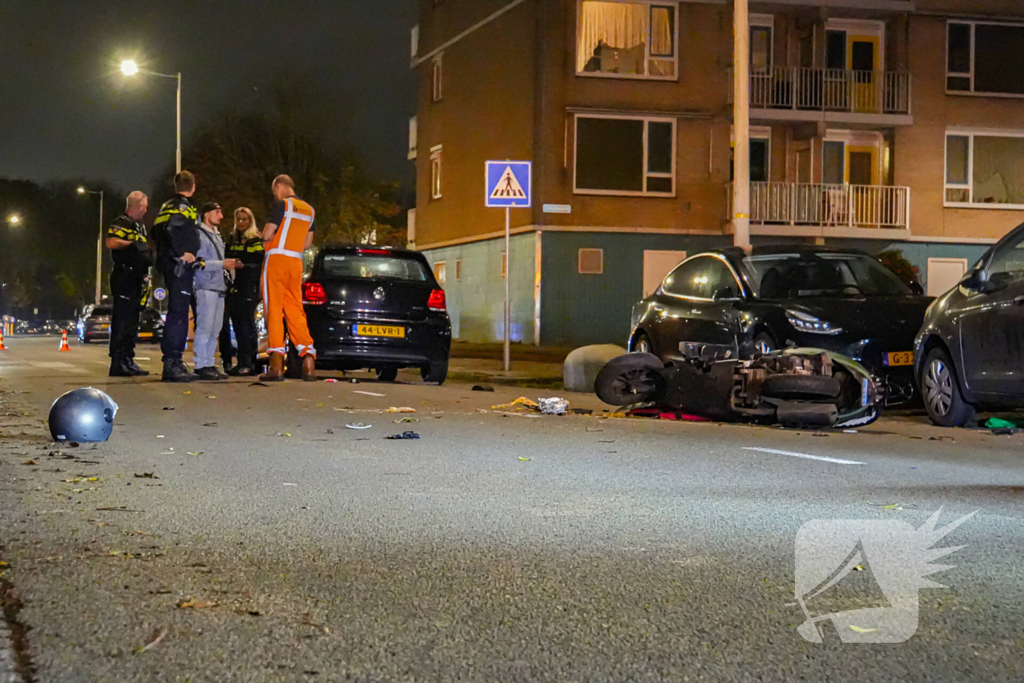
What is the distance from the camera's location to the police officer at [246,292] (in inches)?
673

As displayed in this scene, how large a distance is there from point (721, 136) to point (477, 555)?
2964 cm

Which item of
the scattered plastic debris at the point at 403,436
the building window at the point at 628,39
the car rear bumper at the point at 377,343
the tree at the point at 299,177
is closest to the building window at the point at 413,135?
the tree at the point at 299,177

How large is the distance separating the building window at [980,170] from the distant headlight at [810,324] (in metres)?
25.0

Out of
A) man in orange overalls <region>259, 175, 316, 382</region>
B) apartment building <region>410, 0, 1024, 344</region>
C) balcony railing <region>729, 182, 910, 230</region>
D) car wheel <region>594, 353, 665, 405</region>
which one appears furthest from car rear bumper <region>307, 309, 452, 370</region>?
balcony railing <region>729, 182, 910, 230</region>

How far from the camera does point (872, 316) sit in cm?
1219

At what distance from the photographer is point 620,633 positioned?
12.9 feet

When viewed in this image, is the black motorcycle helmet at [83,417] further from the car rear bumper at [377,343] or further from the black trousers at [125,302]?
the black trousers at [125,302]

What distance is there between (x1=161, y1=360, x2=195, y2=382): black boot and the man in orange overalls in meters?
0.89

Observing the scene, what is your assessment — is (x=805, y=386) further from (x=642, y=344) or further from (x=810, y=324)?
(x=642, y=344)

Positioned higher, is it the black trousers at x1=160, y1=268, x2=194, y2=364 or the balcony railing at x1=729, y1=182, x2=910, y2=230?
the balcony railing at x1=729, y1=182, x2=910, y2=230

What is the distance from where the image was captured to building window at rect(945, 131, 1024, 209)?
35188 mm

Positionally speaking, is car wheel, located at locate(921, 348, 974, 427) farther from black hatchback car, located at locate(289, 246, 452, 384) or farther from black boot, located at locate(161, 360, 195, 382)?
black boot, located at locate(161, 360, 195, 382)

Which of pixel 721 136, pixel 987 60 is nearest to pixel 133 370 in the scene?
pixel 721 136

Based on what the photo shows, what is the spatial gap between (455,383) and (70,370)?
592 centimetres
